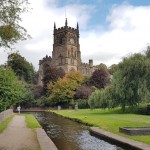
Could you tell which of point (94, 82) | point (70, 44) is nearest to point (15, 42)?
point (94, 82)

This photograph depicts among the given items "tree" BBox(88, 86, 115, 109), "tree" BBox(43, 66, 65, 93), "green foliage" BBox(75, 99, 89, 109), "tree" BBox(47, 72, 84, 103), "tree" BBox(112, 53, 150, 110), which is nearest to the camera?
"tree" BBox(112, 53, 150, 110)

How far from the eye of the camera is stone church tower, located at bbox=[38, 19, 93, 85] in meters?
128

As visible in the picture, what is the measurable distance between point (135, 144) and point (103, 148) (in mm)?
1826

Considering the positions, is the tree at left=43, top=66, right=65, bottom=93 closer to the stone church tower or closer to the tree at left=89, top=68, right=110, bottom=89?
the tree at left=89, top=68, right=110, bottom=89

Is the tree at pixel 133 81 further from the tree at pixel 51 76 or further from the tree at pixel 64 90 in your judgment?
the tree at pixel 51 76

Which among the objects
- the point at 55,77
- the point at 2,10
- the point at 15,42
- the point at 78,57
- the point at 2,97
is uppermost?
the point at 78,57

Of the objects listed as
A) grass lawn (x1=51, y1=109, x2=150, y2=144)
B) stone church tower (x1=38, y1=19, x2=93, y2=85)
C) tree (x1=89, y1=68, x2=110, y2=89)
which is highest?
stone church tower (x1=38, y1=19, x2=93, y2=85)

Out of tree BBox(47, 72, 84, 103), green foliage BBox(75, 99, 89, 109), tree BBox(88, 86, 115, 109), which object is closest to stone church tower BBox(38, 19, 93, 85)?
tree BBox(47, 72, 84, 103)

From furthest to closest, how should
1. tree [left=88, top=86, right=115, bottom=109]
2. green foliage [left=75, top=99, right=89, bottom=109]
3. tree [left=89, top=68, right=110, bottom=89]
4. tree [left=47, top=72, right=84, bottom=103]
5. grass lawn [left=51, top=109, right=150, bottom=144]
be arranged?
tree [left=89, top=68, right=110, bottom=89] → tree [left=47, top=72, right=84, bottom=103] → green foliage [left=75, top=99, right=89, bottom=109] → tree [left=88, top=86, right=115, bottom=109] → grass lawn [left=51, top=109, right=150, bottom=144]

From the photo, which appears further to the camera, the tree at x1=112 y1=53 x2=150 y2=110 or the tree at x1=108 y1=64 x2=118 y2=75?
the tree at x1=108 y1=64 x2=118 y2=75

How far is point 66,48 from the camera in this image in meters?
129

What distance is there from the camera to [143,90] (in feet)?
141

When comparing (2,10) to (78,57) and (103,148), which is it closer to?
(103,148)

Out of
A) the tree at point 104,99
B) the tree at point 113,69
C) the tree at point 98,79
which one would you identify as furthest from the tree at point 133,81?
the tree at point 98,79
